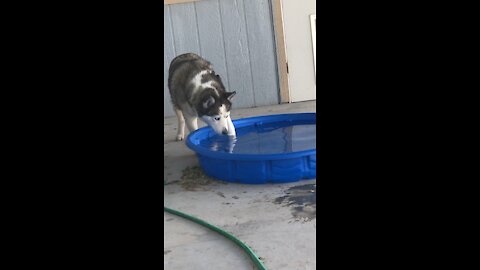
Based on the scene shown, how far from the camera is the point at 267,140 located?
3.98 meters

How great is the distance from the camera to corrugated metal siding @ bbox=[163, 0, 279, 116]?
19.1 ft

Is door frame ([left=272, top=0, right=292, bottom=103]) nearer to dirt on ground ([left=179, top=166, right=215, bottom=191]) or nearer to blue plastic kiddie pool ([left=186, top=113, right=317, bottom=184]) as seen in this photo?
blue plastic kiddie pool ([left=186, top=113, right=317, bottom=184])

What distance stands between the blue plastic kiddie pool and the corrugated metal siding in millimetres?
1676

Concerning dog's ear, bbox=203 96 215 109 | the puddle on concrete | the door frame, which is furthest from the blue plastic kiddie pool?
the door frame

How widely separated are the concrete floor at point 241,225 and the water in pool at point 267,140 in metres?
0.41

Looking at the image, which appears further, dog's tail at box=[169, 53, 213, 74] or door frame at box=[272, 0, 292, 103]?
door frame at box=[272, 0, 292, 103]

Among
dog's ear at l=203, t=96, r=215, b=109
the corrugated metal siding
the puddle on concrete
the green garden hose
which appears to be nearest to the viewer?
the green garden hose

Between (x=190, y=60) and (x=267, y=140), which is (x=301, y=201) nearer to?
(x=267, y=140)

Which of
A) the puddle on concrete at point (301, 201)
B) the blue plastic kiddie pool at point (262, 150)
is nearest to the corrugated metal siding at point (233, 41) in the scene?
the blue plastic kiddie pool at point (262, 150)

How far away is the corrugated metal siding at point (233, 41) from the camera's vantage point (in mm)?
5832

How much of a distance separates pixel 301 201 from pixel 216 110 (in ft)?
4.09
